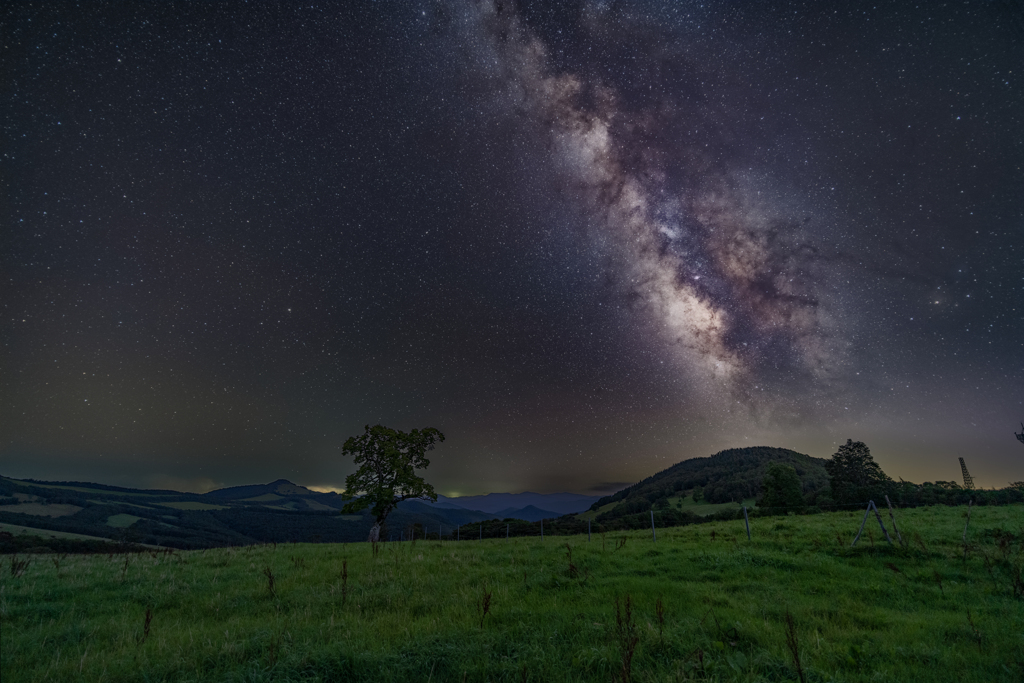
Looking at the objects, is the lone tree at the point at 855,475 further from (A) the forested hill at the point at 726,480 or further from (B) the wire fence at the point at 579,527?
(A) the forested hill at the point at 726,480

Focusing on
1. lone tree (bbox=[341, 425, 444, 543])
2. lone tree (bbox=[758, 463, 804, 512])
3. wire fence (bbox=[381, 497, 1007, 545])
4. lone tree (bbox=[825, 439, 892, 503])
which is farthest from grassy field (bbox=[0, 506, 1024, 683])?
lone tree (bbox=[825, 439, 892, 503])

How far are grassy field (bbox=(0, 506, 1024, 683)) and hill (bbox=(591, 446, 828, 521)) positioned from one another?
75274mm

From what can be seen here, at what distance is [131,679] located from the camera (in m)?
4.50

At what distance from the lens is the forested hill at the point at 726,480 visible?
95.1 meters

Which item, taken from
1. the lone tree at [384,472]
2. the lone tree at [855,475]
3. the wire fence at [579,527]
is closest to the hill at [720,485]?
the lone tree at [855,475]

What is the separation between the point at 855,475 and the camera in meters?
71.2

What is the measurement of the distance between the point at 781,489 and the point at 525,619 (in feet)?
236

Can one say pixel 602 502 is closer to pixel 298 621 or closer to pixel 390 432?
pixel 390 432

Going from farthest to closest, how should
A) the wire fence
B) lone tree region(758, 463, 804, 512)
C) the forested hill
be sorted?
the forested hill < lone tree region(758, 463, 804, 512) < the wire fence

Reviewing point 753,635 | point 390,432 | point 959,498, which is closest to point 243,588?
point 753,635

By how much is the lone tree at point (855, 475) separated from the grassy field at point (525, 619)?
6435 centimetres

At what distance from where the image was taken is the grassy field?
4992 millimetres

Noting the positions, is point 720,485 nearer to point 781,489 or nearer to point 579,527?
point 781,489

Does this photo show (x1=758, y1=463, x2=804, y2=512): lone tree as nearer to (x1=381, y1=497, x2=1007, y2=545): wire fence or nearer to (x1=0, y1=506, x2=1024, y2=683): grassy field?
(x1=381, y1=497, x2=1007, y2=545): wire fence
